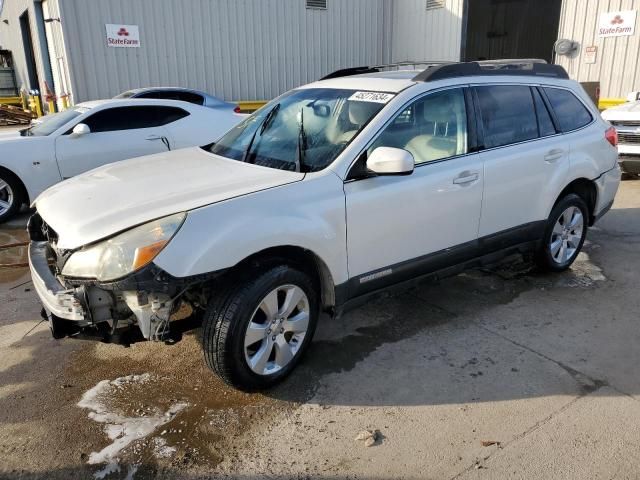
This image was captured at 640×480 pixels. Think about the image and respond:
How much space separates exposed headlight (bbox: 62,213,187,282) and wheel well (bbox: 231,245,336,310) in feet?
1.39

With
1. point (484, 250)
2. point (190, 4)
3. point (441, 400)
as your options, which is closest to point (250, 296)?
point (441, 400)

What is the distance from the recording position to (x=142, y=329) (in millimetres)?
Answer: 2754

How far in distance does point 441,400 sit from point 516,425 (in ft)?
1.37

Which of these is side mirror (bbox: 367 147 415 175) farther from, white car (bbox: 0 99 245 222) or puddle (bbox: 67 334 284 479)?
white car (bbox: 0 99 245 222)

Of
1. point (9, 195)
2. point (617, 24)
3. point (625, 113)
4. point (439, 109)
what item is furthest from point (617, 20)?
point (9, 195)

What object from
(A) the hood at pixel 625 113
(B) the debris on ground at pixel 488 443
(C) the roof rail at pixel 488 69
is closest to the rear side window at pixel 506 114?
(C) the roof rail at pixel 488 69

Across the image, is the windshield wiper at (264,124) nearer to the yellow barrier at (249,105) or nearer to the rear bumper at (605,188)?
the rear bumper at (605,188)

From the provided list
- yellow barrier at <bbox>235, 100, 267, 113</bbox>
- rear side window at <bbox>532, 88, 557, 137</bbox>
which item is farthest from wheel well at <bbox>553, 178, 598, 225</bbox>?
yellow barrier at <bbox>235, 100, 267, 113</bbox>

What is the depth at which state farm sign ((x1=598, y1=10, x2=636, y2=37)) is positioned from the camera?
10.5 meters

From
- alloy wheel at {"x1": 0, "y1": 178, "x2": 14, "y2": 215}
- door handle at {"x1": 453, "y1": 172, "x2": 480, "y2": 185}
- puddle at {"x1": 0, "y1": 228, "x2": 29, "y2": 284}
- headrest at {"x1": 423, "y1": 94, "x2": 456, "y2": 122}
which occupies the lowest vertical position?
puddle at {"x1": 0, "y1": 228, "x2": 29, "y2": 284}

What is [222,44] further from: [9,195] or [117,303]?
[117,303]

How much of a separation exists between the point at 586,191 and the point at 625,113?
4470 mm

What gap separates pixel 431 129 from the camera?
12.1 feet

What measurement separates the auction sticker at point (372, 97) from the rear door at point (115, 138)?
4.64 metres
